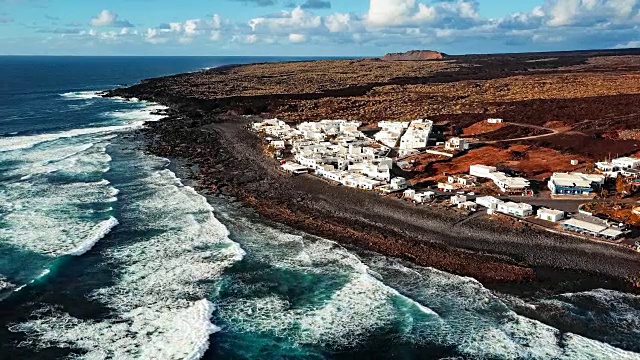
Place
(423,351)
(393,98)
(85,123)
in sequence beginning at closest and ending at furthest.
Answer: (423,351)
(85,123)
(393,98)

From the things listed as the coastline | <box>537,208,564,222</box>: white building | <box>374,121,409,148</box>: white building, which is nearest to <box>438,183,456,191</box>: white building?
the coastline

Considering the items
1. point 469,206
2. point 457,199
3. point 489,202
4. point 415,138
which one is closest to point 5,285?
point 457,199

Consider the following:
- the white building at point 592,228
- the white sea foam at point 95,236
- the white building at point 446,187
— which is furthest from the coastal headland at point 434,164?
the white sea foam at point 95,236

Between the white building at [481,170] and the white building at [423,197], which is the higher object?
the white building at [481,170]

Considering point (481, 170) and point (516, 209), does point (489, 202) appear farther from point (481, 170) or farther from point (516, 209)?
point (481, 170)

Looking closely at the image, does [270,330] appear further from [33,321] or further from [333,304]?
[33,321]

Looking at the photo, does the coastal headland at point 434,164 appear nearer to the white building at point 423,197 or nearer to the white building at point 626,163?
the white building at point 423,197

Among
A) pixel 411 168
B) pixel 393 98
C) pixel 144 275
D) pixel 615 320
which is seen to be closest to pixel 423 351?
pixel 615 320
